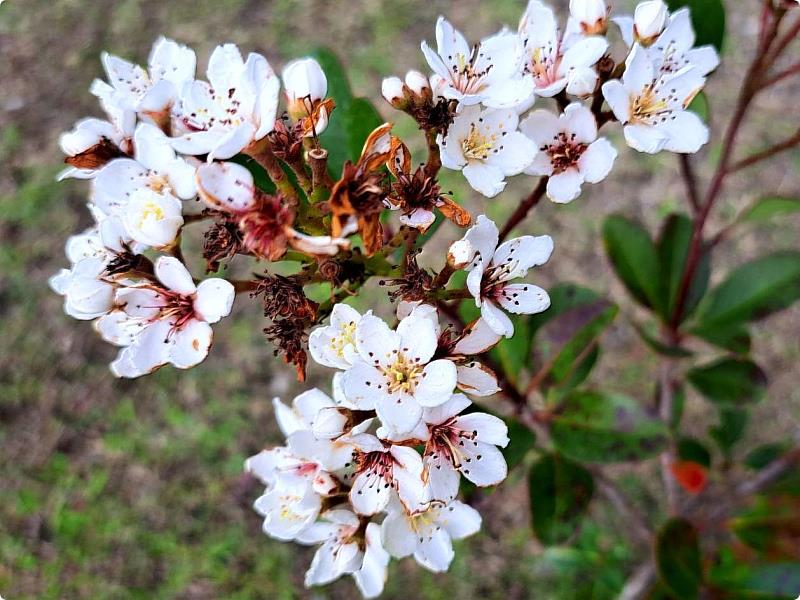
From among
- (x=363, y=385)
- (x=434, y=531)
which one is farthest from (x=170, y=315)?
(x=434, y=531)

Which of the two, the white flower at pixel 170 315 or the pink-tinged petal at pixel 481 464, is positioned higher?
the white flower at pixel 170 315

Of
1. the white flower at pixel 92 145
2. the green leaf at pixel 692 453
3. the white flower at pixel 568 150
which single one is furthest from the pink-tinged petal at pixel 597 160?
the green leaf at pixel 692 453

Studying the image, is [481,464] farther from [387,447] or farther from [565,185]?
[565,185]

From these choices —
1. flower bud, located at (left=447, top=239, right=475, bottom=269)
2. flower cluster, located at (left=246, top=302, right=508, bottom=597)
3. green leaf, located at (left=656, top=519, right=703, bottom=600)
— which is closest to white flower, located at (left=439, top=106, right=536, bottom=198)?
flower bud, located at (left=447, top=239, right=475, bottom=269)

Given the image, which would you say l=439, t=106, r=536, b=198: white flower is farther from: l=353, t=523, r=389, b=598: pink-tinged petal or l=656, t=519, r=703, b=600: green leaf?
l=656, t=519, r=703, b=600: green leaf

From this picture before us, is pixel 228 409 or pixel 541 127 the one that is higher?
pixel 541 127

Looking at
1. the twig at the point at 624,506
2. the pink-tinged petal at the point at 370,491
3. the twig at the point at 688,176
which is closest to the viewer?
the pink-tinged petal at the point at 370,491

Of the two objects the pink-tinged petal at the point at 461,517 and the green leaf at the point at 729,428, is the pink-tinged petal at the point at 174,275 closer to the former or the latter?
the pink-tinged petal at the point at 461,517
